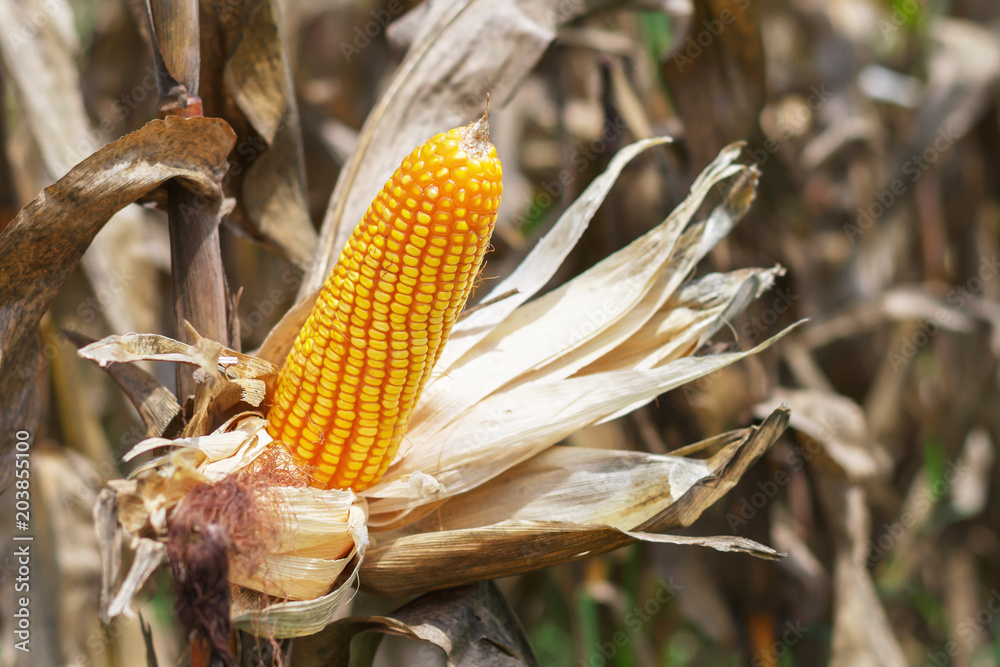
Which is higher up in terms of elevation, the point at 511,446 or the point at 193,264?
the point at 193,264

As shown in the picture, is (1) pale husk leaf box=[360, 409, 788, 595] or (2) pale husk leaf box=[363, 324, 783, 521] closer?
(1) pale husk leaf box=[360, 409, 788, 595]

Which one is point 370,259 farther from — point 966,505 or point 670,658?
point 966,505

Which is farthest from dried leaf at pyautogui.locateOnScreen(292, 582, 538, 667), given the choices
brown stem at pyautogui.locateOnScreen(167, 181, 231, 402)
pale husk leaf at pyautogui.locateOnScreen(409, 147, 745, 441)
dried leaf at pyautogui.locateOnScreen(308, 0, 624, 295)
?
dried leaf at pyautogui.locateOnScreen(308, 0, 624, 295)

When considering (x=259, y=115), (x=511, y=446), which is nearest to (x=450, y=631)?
(x=511, y=446)

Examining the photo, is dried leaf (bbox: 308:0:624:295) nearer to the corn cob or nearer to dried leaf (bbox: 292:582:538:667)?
the corn cob

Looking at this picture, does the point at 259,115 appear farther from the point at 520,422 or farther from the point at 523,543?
the point at 523,543

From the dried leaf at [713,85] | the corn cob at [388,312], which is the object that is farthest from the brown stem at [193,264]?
the dried leaf at [713,85]

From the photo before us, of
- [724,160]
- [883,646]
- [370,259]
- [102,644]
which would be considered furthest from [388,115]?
[883,646]

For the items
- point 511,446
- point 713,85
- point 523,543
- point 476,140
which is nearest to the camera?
point 476,140
